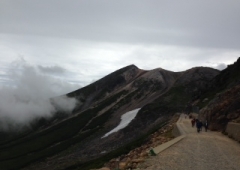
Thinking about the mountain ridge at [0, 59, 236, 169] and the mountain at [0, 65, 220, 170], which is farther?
the mountain ridge at [0, 59, 236, 169]

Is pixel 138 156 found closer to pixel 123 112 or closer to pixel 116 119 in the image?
pixel 116 119

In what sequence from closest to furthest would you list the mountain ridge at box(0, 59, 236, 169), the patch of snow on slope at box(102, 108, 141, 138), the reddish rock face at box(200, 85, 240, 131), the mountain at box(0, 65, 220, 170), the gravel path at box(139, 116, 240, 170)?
Result: the gravel path at box(139, 116, 240, 170) → the reddish rock face at box(200, 85, 240, 131) → the mountain at box(0, 65, 220, 170) → the mountain ridge at box(0, 59, 236, 169) → the patch of snow on slope at box(102, 108, 141, 138)

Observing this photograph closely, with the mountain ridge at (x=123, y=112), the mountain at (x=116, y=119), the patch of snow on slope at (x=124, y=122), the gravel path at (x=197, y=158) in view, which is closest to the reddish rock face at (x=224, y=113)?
the gravel path at (x=197, y=158)

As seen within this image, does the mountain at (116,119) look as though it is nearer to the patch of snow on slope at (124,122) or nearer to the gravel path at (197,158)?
the patch of snow on slope at (124,122)

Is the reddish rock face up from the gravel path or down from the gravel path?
up

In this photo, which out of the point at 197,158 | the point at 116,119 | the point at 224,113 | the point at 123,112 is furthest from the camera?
the point at 123,112

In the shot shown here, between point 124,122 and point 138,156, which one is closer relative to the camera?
point 138,156

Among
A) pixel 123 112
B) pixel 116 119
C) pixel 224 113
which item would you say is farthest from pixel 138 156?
pixel 123 112

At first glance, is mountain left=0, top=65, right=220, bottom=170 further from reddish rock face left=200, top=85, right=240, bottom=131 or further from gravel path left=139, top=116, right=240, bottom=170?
gravel path left=139, top=116, right=240, bottom=170

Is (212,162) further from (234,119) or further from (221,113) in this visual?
(221,113)

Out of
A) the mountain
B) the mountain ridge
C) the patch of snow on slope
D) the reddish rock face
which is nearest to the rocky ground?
the reddish rock face

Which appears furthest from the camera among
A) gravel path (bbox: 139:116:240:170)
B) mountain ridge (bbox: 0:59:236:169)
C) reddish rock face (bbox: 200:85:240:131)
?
mountain ridge (bbox: 0:59:236:169)

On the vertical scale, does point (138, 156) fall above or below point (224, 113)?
below

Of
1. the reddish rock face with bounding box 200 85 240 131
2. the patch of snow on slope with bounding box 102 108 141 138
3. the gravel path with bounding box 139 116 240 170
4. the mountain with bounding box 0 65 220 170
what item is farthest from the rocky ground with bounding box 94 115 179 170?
the patch of snow on slope with bounding box 102 108 141 138
